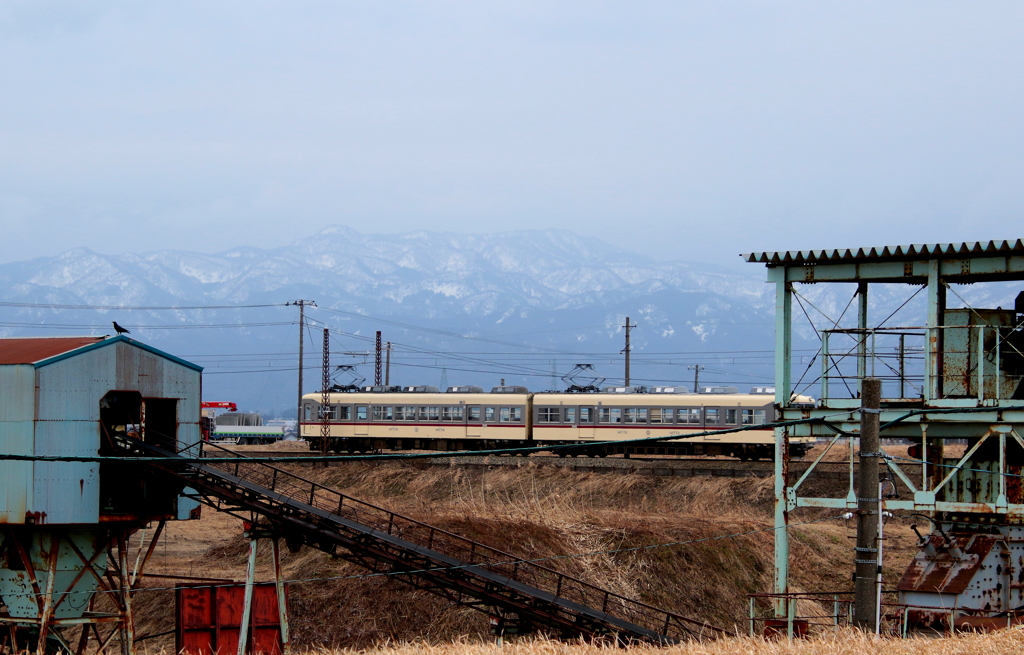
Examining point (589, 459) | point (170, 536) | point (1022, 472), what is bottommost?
point (170, 536)

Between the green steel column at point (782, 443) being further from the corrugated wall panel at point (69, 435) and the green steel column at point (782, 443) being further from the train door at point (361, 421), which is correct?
the train door at point (361, 421)

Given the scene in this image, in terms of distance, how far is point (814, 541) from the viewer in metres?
39.6

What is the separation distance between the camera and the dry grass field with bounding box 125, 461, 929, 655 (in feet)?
101

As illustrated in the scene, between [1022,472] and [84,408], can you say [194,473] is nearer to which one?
[84,408]

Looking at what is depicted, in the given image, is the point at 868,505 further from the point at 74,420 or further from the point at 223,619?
the point at 223,619

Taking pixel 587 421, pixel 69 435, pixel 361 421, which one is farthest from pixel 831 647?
pixel 361 421

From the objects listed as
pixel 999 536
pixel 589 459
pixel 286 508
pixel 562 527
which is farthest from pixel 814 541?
pixel 286 508

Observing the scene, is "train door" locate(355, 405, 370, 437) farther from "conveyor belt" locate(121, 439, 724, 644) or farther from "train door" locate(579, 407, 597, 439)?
"conveyor belt" locate(121, 439, 724, 644)

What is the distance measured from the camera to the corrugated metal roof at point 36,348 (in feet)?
80.6

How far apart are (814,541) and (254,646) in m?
21.7

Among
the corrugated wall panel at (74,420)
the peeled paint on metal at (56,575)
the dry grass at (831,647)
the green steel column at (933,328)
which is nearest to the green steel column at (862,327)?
the green steel column at (933,328)

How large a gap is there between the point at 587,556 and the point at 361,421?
30.4 metres

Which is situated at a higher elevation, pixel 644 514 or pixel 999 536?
pixel 999 536

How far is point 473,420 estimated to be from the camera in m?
59.2
